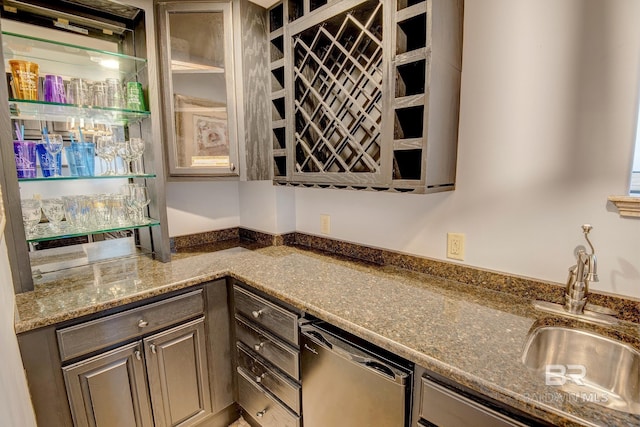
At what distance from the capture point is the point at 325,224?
1933 millimetres

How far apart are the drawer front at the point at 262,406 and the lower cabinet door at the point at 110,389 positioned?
43 centimetres

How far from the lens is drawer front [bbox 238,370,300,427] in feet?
4.58

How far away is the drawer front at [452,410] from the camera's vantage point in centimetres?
77

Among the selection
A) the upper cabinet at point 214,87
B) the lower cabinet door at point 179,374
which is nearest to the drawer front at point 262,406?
the lower cabinet door at point 179,374

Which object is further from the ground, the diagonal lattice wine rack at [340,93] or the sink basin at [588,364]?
the diagonal lattice wine rack at [340,93]

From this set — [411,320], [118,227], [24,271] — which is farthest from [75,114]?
[411,320]

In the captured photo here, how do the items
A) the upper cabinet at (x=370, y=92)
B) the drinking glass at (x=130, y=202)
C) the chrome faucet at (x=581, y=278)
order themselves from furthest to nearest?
the drinking glass at (x=130, y=202) < the upper cabinet at (x=370, y=92) < the chrome faucet at (x=581, y=278)

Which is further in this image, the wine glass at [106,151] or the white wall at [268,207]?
the white wall at [268,207]

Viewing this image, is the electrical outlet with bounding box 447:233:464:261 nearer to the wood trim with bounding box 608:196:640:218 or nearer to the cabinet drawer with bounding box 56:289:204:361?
the wood trim with bounding box 608:196:640:218

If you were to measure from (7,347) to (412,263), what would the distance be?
1.48 metres

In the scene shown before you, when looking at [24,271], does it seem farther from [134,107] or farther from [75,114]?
[134,107]

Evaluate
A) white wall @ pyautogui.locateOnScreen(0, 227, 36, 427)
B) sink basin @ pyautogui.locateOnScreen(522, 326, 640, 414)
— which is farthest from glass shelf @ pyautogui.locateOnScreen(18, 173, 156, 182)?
sink basin @ pyautogui.locateOnScreen(522, 326, 640, 414)

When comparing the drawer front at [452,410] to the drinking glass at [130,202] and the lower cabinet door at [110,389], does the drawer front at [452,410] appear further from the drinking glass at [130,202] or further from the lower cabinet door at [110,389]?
the drinking glass at [130,202]

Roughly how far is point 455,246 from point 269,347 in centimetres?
95
